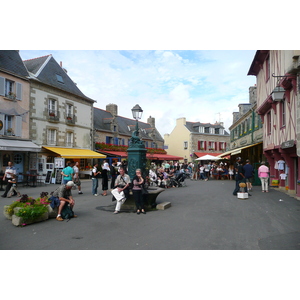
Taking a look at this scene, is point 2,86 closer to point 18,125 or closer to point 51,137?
point 18,125

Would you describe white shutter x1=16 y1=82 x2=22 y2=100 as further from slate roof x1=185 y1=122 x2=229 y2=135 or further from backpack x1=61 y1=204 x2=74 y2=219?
slate roof x1=185 y1=122 x2=229 y2=135

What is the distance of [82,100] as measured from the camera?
25312mm

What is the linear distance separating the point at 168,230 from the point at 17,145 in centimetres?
1458

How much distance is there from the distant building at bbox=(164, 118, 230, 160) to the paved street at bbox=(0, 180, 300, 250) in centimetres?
3578

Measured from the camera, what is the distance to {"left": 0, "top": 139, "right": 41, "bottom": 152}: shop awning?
52.2ft

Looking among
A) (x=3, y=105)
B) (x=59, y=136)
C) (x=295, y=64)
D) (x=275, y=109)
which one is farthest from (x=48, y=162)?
(x=295, y=64)

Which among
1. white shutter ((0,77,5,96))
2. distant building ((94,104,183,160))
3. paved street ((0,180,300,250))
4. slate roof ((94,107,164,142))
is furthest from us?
slate roof ((94,107,164,142))

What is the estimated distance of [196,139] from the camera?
4425 centimetres

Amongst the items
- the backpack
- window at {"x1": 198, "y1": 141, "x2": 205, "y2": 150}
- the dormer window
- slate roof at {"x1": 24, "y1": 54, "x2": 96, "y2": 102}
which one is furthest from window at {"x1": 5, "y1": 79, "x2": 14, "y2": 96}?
window at {"x1": 198, "y1": 141, "x2": 205, "y2": 150}

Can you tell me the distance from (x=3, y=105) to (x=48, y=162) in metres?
5.54

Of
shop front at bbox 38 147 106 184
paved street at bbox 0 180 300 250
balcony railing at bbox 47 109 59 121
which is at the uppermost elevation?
balcony railing at bbox 47 109 59 121

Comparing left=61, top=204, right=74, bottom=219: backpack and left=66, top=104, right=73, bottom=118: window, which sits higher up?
left=66, top=104, right=73, bottom=118: window

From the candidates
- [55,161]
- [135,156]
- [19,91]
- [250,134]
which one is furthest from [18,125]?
[250,134]

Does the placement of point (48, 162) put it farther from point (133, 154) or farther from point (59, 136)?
point (133, 154)
